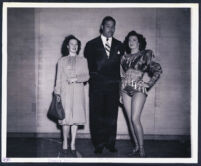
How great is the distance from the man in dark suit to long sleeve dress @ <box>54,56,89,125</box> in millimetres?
247

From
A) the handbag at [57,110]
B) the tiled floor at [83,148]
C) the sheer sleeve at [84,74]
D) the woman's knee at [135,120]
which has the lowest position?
the tiled floor at [83,148]

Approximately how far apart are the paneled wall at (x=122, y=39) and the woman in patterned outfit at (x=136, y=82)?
3.18 ft

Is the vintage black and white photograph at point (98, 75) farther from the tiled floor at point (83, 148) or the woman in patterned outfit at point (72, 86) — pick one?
the woman in patterned outfit at point (72, 86)

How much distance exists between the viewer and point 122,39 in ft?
18.1

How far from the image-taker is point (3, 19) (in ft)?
14.4

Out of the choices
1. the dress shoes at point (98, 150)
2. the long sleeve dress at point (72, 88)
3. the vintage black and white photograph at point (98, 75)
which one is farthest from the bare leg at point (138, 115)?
the long sleeve dress at point (72, 88)

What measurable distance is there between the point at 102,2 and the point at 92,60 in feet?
3.07

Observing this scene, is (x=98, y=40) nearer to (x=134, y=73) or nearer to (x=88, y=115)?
(x=134, y=73)

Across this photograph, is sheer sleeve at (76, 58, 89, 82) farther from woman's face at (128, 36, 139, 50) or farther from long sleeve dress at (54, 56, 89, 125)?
woman's face at (128, 36, 139, 50)

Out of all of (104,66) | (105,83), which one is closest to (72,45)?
(104,66)

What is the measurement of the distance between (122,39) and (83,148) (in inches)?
77.1

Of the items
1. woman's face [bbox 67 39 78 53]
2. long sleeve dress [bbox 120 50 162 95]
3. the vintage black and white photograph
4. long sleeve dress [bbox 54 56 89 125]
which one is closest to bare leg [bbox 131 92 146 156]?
long sleeve dress [bbox 120 50 162 95]

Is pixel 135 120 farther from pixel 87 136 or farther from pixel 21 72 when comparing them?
pixel 21 72

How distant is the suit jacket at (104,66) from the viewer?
475 cm
